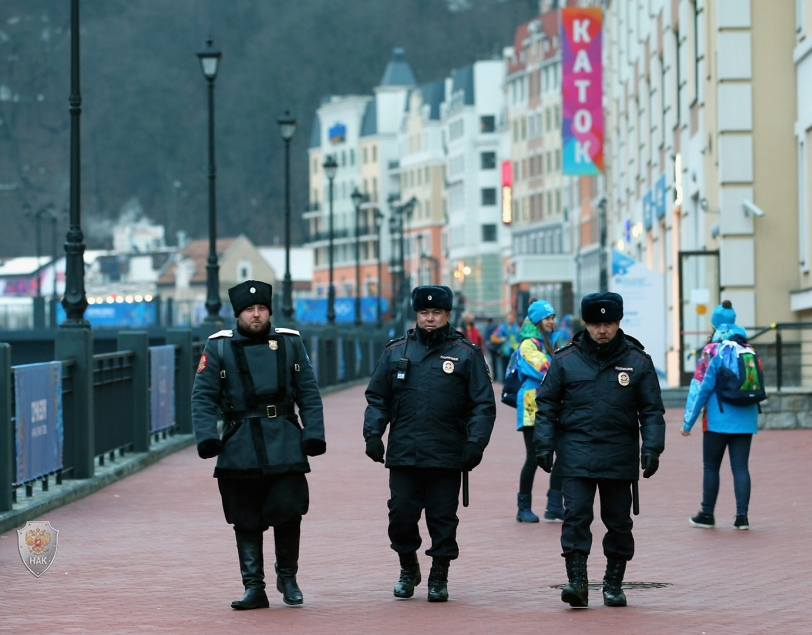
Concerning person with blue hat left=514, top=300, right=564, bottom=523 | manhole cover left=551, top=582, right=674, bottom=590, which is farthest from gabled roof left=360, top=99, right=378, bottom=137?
manhole cover left=551, top=582, right=674, bottom=590

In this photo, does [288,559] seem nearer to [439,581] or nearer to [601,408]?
[439,581]

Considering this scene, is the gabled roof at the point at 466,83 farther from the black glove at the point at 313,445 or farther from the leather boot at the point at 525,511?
the black glove at the point at 313,445

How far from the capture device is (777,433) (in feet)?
73.4

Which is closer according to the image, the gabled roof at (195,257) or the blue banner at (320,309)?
the blue banner at (320,309)

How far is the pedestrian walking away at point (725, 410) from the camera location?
1300cm

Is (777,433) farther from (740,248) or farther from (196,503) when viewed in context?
(196,503)

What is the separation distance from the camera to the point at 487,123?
125562 mm

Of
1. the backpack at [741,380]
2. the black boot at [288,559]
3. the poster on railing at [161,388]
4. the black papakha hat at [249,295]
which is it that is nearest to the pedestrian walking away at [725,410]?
the backpack at [741,380]

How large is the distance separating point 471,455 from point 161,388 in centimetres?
1171

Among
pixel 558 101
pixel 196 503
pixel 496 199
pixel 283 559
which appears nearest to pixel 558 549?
pixel 283 559

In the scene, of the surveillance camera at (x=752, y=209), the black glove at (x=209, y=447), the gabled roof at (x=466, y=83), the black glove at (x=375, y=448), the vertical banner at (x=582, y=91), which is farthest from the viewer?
the gabled roof at (x=466, y=83)

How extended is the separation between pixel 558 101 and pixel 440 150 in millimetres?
36490

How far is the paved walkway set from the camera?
8.84 metres

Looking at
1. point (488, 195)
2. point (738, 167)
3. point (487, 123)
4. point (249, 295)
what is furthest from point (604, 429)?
point (487, 123)
